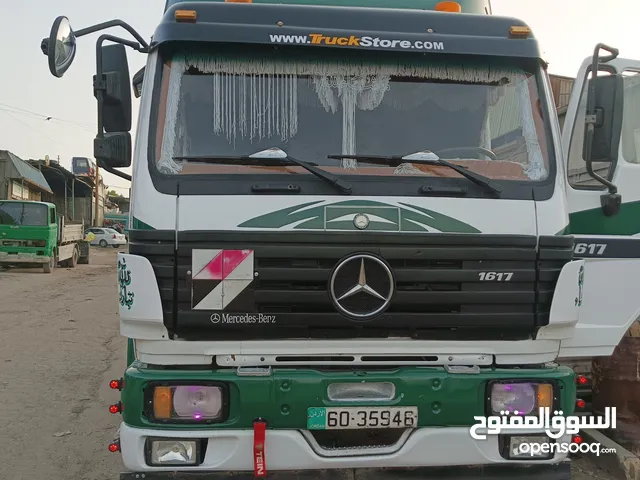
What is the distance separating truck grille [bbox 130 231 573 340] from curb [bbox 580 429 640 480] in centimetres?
171

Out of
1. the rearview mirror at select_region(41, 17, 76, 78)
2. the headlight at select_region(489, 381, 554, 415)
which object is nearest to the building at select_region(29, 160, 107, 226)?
the rearview mirror at select_region(41, 17, 76, 78)

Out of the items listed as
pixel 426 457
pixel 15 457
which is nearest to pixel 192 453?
pixel 426 457

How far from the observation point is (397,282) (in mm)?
2744

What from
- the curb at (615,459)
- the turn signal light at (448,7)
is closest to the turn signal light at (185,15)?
the turn signal light at (448,7)

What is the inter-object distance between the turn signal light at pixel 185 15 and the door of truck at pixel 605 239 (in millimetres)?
2545

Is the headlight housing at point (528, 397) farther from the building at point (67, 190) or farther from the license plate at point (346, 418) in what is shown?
the building at point (67, 190)

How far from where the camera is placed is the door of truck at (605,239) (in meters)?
3.87

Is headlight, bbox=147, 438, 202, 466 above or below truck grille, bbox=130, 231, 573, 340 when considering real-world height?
below

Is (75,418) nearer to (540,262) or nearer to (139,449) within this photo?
(139,449)

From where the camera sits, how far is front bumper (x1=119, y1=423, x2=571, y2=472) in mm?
2672

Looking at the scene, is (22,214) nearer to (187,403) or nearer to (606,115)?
(187,403)

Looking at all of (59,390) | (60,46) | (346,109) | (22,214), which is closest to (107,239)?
(22,214)

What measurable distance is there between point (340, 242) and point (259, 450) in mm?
1004

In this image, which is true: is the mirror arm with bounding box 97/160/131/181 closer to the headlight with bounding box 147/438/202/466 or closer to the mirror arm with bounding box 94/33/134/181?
the mirror arm with bounding box 94/33/134/181
